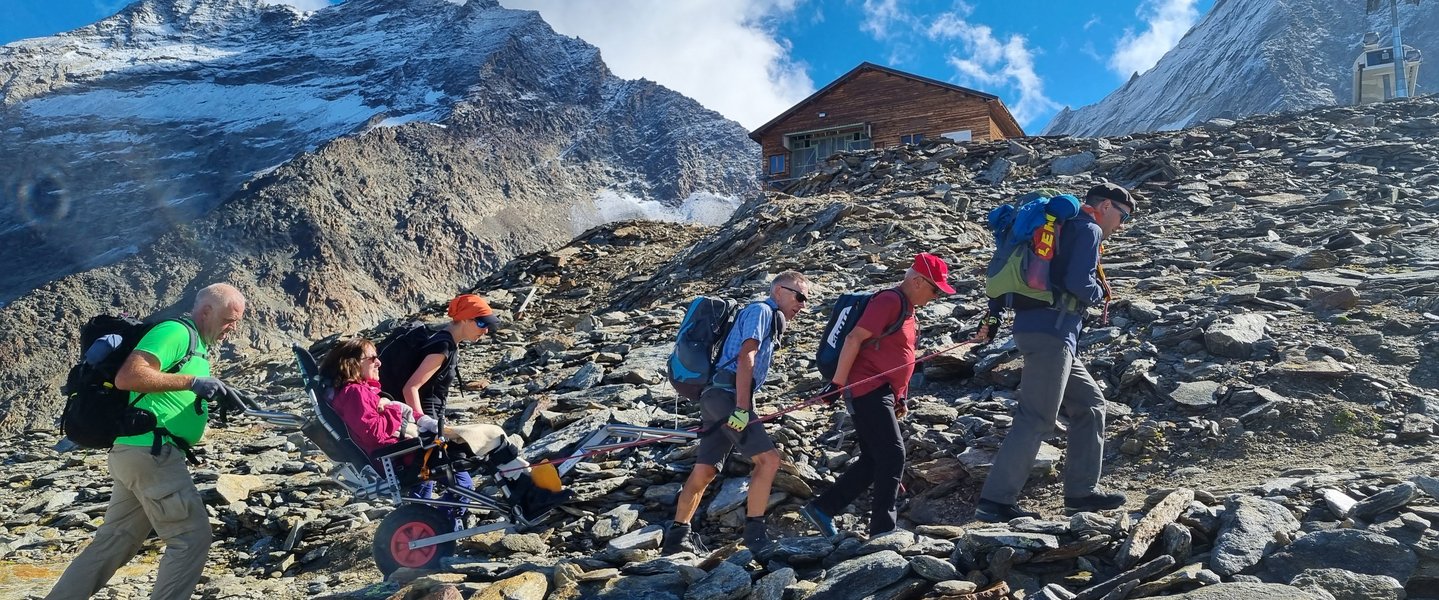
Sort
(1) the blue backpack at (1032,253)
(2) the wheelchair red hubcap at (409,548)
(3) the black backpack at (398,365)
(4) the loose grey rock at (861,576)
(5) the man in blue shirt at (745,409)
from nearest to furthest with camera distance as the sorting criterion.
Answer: (4) the loose grey rock at (861,576), (1) the blue backpack at (1032,253), (5) the man in blue shirt at (745,409), (2) the wheelchair red hubcap at (409,548), (3) the black backpack at (398,365)

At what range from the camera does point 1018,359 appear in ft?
26.3

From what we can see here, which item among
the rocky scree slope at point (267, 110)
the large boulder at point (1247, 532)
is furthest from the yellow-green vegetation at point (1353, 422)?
the rocky scree slope at point (267, 110)

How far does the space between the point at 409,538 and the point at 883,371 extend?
2.97 m

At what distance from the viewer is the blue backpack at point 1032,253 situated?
4973 millimetres

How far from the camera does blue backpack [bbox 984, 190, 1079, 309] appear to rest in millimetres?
4973

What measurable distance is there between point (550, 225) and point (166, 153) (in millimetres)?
50519

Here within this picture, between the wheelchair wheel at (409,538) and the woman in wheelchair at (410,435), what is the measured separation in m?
0.12

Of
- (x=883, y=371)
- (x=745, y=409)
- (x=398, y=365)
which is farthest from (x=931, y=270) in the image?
(x=398, y=365)

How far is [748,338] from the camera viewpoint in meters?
5.09

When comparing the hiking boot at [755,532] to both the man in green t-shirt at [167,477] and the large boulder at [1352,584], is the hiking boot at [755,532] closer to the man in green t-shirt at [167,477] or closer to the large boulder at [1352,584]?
the large boulder at [1352,584]

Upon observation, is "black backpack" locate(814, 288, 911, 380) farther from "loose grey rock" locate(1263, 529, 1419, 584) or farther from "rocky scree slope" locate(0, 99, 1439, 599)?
"loose grey rock" locate(1263, 529, 1419, 584)

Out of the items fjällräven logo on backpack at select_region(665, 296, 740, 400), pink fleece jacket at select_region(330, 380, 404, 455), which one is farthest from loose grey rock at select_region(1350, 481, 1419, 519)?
pink fleece jacket at select_region(330, 380, 404, 455)

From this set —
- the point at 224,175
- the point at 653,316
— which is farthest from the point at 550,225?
the point at 653,316

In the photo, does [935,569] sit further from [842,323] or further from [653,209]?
[653,209]
